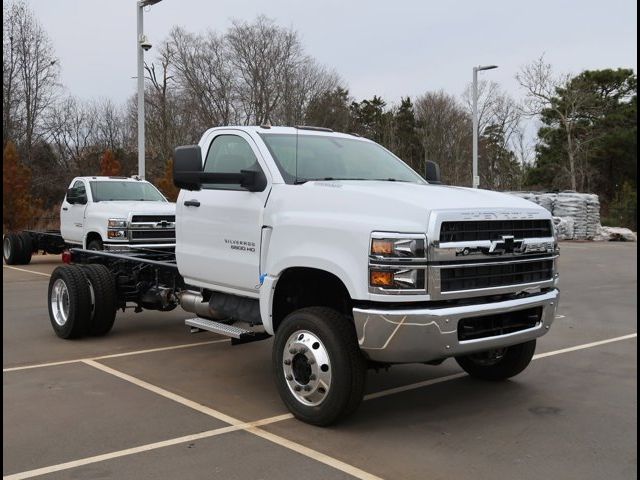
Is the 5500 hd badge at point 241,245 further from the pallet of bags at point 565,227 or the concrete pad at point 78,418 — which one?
the pallet of bags at point 565,227

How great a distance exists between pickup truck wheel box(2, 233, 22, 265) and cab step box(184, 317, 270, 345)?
42.8ft

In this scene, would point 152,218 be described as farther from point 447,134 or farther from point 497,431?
point 447,134

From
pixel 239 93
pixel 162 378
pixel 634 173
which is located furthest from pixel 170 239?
pixel 634 173

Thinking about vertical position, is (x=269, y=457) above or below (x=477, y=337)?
below

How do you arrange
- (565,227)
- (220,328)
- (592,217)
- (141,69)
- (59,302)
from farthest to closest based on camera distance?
(592,217)
(565,227)
(141,69)
(59,302)
(220,328)

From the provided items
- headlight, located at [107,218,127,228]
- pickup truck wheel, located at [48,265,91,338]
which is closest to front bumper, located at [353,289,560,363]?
pickup truck wheel, located at [48,265,91,338]

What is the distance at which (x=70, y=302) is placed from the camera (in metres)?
7.95

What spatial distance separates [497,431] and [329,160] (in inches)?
105

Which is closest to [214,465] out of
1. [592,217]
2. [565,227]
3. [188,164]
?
[188,164]

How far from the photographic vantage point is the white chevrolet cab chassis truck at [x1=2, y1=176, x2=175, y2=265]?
47.2 ft

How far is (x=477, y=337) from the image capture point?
4977 millimetres

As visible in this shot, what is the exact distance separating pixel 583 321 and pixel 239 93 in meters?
33.0

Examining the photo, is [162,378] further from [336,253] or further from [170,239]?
[170,239]

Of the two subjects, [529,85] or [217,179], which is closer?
[217,179]
